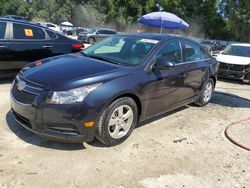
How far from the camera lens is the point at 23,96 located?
3801 millimetres

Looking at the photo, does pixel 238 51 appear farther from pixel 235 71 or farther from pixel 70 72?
pixel 70 72

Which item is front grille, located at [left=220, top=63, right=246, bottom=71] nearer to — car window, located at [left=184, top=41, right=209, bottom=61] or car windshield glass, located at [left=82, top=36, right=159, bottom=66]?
car window, located at [left=184, top=41, right=209, bottom=61]

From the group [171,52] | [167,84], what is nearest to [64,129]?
[167,84]

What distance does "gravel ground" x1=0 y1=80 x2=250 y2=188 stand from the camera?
3.30m

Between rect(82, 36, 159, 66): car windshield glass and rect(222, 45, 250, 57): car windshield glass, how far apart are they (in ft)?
23.5

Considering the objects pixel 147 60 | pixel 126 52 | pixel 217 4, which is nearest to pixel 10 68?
pixel 126 52

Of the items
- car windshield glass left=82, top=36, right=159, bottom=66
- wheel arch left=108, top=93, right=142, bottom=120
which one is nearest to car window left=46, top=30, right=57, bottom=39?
car windshield glass left=82, top=36, right=159, bottom=66

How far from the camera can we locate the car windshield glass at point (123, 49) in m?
4.52

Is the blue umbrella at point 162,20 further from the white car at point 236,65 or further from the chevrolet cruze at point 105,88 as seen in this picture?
the chevrolet cruze at point 105,88

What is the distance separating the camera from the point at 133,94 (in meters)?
4.11

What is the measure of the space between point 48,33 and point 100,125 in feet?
13.9

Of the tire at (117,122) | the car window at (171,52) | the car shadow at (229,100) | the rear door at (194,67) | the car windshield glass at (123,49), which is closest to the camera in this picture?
the tire at (117,122)

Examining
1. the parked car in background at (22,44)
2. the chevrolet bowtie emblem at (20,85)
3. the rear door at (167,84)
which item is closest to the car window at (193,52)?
the rear door at (167,84)

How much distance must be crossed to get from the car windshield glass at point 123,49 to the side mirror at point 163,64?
0.23m
